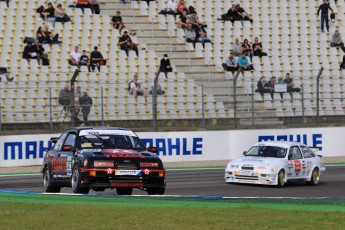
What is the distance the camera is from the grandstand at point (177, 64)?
31.7 m

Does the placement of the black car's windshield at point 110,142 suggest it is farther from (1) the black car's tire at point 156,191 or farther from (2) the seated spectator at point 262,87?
(2) the seated spectator at point 262,87

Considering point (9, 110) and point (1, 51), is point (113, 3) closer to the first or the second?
point (1, 51)

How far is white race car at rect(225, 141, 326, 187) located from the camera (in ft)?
76.9

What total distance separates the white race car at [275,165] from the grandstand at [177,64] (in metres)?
7.97

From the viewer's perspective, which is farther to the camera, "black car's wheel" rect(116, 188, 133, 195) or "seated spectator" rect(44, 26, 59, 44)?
"seated spectator" rect(44, 26, 59, 44)

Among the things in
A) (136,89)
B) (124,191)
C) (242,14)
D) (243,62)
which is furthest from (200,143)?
(124,191)

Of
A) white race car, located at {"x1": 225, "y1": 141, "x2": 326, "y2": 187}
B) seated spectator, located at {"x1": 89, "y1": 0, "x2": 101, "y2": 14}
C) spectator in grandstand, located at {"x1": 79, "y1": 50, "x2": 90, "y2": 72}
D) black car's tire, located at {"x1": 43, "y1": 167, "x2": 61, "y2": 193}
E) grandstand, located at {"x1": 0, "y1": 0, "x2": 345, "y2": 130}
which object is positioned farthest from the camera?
seated spectator, located at {"x1": 89, "y1": 0, "x2": 101, "y2": 14}

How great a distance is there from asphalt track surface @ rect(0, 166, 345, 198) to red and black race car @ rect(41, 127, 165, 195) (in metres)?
1.40

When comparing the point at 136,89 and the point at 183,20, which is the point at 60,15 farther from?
the point at 136,89

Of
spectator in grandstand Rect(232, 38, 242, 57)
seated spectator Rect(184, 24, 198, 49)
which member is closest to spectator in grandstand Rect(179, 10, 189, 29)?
seated spectator Rect(184, 24, 198, 49)

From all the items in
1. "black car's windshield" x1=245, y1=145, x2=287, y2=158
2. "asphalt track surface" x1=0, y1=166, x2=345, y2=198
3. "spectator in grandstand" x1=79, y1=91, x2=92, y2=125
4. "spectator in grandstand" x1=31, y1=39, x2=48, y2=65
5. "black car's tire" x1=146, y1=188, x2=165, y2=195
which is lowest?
"asphalt track surface" x1=0, y1=166, x2=345, y2=198

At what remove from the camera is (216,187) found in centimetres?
2317

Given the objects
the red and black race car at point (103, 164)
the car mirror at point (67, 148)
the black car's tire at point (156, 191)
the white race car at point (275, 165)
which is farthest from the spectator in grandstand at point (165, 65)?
the black car's tire at point (156, 191)

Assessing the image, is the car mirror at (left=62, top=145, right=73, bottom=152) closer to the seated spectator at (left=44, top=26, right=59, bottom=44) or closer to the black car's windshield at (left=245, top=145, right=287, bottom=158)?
the black car's windshield at (left=245, top=145, right=287, bottom=158)
